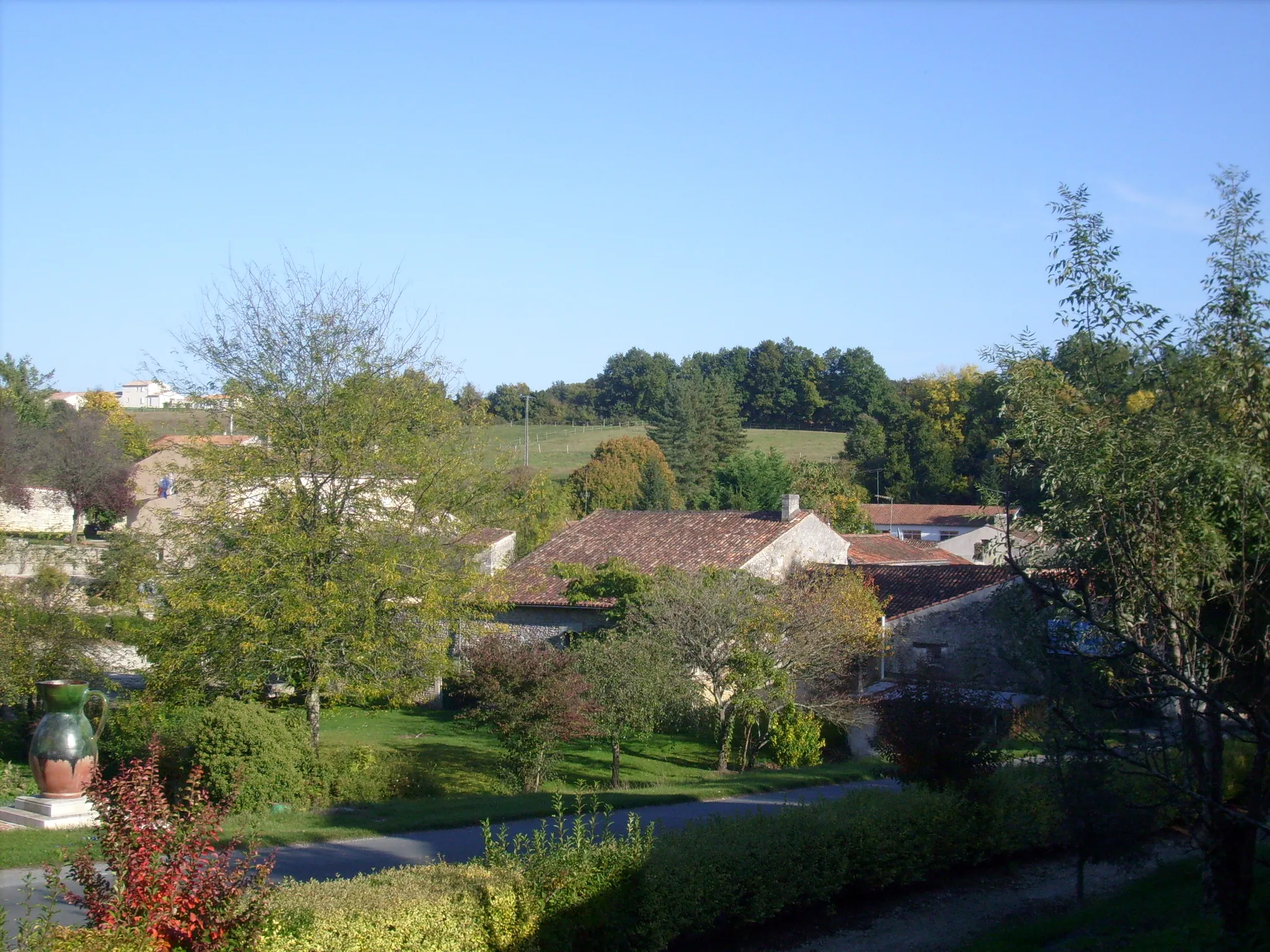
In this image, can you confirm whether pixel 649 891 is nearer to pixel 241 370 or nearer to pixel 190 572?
pixel 190 572

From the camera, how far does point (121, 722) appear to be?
683 inches

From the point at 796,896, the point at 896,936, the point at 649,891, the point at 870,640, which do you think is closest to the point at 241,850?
the point at 649,891

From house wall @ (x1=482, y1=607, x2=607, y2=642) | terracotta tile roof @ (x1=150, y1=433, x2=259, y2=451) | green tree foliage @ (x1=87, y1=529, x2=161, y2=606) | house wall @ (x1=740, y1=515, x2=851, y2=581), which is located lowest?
house wall @ (x1=482, y1=607, x2=607, y2=642)

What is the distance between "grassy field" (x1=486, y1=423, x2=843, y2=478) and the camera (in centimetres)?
8806

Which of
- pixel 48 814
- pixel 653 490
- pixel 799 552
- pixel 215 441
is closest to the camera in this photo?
pixel 48 814

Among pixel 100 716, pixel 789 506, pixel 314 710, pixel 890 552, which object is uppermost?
pixel 789 506

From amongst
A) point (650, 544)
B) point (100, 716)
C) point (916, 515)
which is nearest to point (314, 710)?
point (100, 716)

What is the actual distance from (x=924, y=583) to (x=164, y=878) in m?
27.6

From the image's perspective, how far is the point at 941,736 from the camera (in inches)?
503

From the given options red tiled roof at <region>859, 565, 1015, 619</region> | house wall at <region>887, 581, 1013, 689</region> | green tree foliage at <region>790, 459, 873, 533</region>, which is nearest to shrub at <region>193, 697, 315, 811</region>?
house wall at <region>887, 581, 1013, 689</region>

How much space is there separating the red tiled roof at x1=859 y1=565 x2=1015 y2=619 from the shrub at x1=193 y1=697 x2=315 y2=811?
58.3ft

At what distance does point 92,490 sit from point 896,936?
53.8 m

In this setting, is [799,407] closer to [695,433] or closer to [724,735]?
[695,433]

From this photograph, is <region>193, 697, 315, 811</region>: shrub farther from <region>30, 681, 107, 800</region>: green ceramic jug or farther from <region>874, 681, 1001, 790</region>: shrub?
<region>874, 681, 1001, 790</region>: shrub
